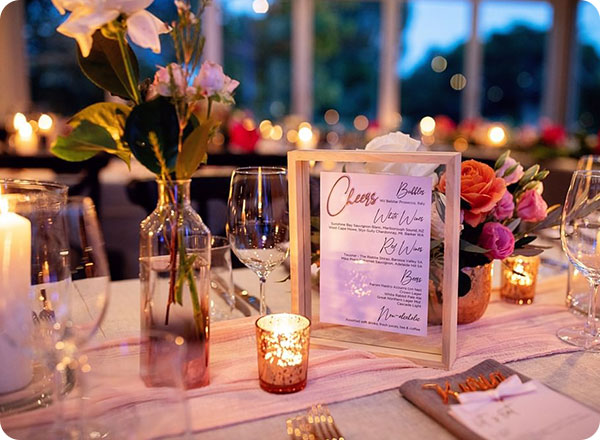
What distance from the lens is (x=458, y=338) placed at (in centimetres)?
86

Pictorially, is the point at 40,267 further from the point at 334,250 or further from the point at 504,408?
the point at 504,408

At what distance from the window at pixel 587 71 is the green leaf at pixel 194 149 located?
770 cm

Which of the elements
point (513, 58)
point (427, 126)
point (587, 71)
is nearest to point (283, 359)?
point (427, 126)

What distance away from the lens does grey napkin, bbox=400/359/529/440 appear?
604 millimetres

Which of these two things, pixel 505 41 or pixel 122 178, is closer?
pixel 122 178

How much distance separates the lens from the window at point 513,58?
7555 millimetres

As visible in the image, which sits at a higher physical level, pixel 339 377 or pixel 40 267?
pixel 40 267

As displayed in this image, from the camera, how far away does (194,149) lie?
0.65 meters

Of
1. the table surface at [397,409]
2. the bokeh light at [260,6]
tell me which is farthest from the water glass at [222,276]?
the bokeh light at [260,6]

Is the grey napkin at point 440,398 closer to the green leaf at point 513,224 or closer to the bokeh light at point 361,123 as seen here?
the green leaf at point 513,224

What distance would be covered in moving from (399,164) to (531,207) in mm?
284

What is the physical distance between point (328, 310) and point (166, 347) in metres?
0.35

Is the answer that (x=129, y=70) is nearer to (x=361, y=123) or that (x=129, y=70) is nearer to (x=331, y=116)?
(x=361, y=123)

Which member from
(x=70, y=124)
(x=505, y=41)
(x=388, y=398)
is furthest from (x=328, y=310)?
(x=505, y=41)
